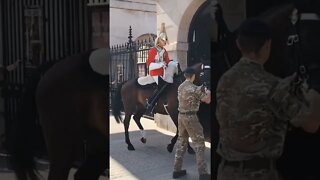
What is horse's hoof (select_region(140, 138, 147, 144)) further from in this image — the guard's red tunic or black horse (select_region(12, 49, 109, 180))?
the guard's red tunic

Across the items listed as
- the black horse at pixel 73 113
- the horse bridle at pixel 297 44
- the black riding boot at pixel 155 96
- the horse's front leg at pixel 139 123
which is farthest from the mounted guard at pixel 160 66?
the horse bridle at pixel 297 44

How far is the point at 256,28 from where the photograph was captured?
1551 mm

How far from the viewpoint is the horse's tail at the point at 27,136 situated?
86.0 inches

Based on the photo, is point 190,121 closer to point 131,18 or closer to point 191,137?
point 191,137

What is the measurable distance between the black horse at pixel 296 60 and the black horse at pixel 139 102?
1.21 feet

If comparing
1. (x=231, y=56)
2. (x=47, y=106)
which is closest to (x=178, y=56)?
(x=231, y=56)

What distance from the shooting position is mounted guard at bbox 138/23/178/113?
183 cm

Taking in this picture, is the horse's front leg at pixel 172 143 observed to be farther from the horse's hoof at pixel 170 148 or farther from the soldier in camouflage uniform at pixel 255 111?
the soldier in camouflage uniform at pixel 255 111

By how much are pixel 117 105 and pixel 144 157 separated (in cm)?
28

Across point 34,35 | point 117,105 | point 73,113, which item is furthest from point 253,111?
point 34,35

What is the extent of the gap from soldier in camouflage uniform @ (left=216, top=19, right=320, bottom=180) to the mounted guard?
0.28m

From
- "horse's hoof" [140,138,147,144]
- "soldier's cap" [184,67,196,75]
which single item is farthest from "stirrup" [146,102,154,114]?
"soldier's cap" [184,67,196,75]

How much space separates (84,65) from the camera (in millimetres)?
2096

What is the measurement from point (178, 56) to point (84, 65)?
545 millimetres
